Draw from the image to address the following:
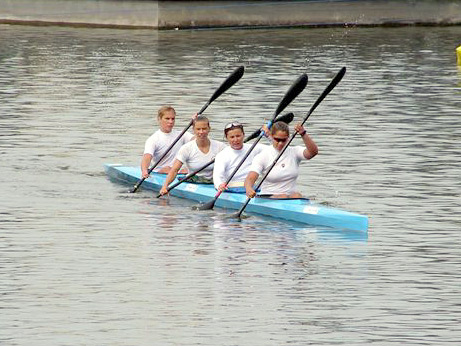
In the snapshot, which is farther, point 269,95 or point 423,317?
point 269,95

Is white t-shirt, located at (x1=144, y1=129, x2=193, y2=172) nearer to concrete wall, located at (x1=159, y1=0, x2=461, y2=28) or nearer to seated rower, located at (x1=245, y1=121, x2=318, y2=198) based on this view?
seated rower, located at (x1=245, y1=121, x2=318, y2=198)

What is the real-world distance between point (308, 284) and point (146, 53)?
30735mm

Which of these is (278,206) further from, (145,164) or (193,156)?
(145,164)

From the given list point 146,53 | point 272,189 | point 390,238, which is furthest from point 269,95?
point 390,238

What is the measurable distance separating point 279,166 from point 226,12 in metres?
34.1

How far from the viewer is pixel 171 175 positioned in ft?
80.7

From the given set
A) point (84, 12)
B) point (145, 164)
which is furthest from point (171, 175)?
point (84, 12)

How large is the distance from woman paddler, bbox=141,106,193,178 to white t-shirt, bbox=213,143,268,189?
2.31 metres

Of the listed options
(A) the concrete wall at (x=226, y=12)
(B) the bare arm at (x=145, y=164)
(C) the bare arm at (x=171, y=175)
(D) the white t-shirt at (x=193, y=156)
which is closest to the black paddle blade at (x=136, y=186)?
(B) the bare arm at (x=145, y=164)

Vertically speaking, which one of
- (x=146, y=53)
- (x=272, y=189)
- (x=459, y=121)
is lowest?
(x=146, y=53)

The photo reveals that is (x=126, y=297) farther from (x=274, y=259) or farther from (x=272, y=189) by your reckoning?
(x=272, y=189)

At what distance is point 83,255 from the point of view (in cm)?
1975

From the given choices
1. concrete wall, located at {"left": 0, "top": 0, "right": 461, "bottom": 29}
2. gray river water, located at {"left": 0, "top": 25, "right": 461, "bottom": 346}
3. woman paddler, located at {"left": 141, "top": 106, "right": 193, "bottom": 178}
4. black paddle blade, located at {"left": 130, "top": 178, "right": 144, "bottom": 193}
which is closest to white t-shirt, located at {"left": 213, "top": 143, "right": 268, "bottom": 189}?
gray river water, located at {"left": 0, "top": 25, "right": 461, "bottom": 346}

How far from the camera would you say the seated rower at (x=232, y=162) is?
23.5 m
